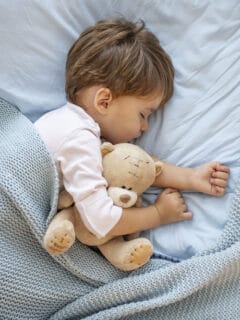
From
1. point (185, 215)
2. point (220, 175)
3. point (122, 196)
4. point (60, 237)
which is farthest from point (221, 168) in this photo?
point (60, 237)

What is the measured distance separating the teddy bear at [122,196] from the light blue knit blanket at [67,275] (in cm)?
3

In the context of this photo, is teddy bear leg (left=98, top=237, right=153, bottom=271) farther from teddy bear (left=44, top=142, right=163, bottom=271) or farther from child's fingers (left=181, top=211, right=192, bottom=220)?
child's fingers (left=181, top=211, right=192, bottom=220)

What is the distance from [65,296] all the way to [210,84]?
53 cm

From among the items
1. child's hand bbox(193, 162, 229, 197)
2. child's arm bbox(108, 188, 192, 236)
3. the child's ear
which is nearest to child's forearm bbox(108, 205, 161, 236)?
child's arm bbox(108, 188, 192, 236)

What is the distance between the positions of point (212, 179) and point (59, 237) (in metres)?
0.34

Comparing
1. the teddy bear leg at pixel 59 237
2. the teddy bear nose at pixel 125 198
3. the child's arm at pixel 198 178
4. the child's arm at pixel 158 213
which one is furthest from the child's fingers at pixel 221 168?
the teddy bear leg at pixel 59 237

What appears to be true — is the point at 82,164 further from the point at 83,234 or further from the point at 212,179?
the point at 212,179

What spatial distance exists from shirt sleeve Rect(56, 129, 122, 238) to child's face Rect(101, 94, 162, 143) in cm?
9

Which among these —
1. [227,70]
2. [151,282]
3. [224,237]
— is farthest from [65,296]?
[227,70]

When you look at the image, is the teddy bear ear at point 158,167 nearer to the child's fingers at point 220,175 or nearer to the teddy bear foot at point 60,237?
the child's fingers at point 220,175

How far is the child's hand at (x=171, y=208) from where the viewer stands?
1196 millimetres

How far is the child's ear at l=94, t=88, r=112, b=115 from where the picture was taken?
3.87 feet

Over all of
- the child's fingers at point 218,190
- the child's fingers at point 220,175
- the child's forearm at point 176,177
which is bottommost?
the child's forearm at point 176,177

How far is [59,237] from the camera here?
3.47 ft
